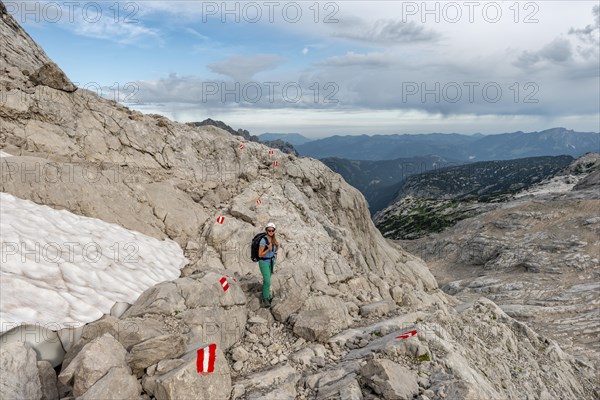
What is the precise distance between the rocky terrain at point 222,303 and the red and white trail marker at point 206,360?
0.06m

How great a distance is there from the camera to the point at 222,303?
14.5 meters

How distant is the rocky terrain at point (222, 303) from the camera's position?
10000 millimetres

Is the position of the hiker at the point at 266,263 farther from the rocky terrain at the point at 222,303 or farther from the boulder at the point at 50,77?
the boulder at the point at 50,77

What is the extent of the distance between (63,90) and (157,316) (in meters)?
23.6

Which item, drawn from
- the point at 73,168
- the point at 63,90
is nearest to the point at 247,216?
the point at 73,168

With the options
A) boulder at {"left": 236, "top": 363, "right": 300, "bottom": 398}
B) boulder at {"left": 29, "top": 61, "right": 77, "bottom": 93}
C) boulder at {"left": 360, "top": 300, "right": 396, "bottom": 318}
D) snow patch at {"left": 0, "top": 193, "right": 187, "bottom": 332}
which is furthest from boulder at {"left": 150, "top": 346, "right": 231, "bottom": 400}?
boulder at {"left": 29, "top": 61, "right": 77, "bottom": 93}

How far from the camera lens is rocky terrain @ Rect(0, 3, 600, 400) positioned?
10000mm

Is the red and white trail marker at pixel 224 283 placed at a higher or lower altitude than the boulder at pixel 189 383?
higher

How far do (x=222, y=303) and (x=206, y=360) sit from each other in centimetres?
463

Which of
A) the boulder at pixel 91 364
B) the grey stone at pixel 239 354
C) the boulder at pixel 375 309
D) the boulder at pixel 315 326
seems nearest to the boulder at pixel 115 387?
the boulder at pixel 91 364

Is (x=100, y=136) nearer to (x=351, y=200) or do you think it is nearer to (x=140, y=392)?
(x=140, y=392)

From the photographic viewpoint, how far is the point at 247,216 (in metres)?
28.2

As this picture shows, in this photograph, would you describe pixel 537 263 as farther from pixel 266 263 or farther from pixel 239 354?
pixel 239 354

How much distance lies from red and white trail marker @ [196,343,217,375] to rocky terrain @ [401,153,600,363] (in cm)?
3929
